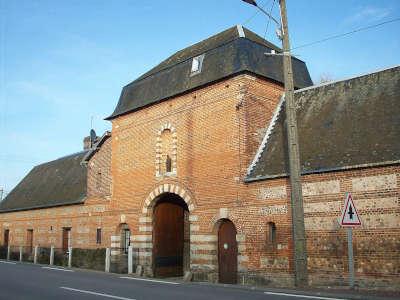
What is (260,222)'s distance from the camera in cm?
1572

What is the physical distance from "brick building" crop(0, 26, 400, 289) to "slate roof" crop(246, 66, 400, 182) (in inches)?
1.9

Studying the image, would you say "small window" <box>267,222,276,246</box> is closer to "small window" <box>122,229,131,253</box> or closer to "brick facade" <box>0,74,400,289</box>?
"brick facade" <box>0,74,400,289</box>

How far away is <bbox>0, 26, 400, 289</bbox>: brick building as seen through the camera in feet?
44.4

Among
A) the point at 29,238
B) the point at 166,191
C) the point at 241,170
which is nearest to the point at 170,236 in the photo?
the point at 166,191

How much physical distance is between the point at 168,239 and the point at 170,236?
0.61 feet

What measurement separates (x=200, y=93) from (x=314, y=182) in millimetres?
6780

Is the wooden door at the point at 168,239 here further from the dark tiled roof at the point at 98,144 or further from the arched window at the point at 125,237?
the dark tiled roof at the point at 98,144

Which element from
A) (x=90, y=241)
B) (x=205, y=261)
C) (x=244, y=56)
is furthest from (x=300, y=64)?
(x=90, y=241)

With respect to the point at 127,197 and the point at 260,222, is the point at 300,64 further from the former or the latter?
the point at 127,197

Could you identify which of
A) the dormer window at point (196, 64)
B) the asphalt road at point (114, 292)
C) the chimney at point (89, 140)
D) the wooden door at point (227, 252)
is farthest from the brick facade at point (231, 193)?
the chimney at point (89, 140)

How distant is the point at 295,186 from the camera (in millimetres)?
12133

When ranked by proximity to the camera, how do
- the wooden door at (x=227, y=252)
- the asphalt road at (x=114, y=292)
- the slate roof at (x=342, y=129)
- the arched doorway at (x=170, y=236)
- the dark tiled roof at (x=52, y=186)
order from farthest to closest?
the dark tiled roof at (x=52, y=186) → the arched doorway at (x=170, y=236) → the wooden door at (x=227, y=252) → the slate roof at (x=342, y=129) → the asphalt road at (x=114, y=292)

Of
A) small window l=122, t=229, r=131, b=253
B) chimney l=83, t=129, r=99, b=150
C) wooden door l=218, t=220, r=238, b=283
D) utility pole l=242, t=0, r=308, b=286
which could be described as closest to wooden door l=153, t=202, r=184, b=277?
small window l=122, t=229, r=131, b=253

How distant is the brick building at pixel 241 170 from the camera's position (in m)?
13.5
